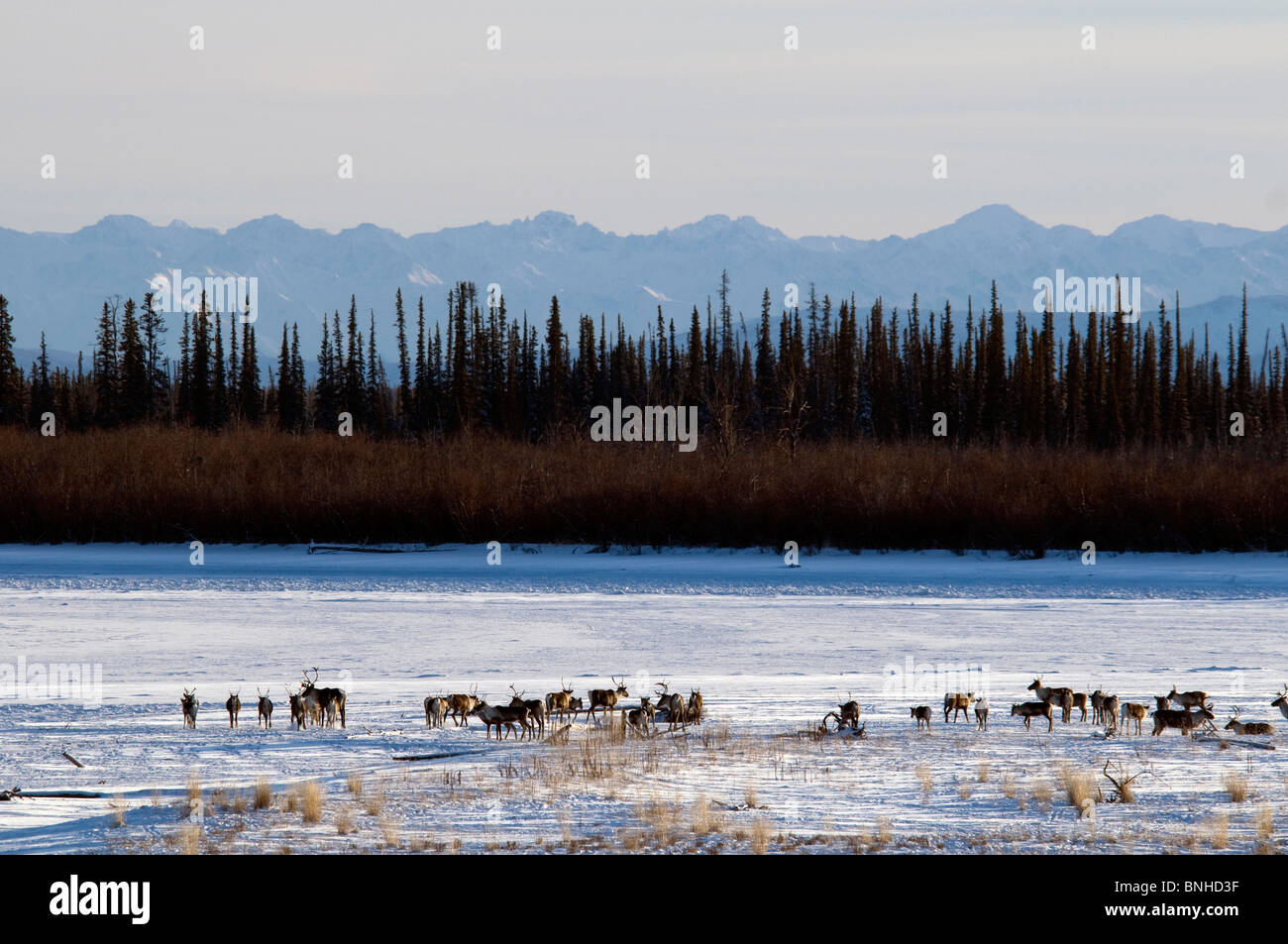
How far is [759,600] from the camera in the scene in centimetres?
2097

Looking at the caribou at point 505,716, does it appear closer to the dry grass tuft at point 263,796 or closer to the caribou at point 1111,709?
the dry grass tuft at point 263,796

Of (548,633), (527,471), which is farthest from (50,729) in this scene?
(527,471)

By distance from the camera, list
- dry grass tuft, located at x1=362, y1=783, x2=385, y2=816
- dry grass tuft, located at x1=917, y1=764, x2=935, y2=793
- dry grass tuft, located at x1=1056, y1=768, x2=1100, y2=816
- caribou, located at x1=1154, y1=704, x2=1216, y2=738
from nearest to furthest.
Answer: dry grass tuft, located at x1=362, y1=783, x2=385, y2=816 < dry grass tuft, located at x1=1056, y1=768, x2=1100, y2=816 < dry grass tuft, located at x1=917, y1=764, x2=935, y2=793 < caribou, located at x1=1154, y1=704, x2=1216, y2=738

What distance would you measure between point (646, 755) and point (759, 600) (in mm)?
11733

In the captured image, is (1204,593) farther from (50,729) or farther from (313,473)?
(313,473)

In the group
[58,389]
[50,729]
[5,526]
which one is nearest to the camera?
[50,729]

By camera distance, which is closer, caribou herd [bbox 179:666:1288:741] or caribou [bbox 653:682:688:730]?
caribou herd [bbox 179:666:1288:741]

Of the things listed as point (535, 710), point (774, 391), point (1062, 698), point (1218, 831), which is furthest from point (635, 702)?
point (774, 391)

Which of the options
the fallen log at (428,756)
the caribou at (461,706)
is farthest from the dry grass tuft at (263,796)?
the caribou at (461,706)

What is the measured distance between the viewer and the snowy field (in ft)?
24.2

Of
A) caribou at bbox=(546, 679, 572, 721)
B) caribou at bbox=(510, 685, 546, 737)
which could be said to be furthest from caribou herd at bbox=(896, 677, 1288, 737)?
caribou at bbox=(510, 685, 546, 737)

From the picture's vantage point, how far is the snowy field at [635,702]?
7.38 m

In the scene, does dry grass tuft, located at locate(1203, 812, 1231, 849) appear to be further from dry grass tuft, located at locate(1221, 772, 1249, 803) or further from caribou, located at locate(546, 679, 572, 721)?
caribou, located at locate(546, 679, 572, 721)

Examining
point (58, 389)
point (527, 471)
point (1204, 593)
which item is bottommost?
point (1204, 593)
